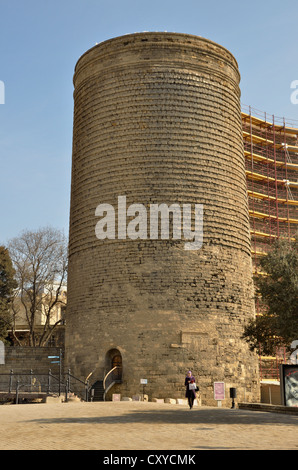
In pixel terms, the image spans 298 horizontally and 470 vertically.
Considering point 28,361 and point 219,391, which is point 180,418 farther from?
point 28,361

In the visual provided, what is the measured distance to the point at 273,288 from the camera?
15.8m

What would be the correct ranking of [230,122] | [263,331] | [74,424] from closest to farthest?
[74,424]
[263,331]
[230,122]

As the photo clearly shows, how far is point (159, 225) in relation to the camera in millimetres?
22484

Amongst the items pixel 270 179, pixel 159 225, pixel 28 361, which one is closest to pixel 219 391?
pixel 159 225

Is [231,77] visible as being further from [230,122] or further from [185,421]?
[185,421]

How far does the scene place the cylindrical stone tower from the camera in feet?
71.9

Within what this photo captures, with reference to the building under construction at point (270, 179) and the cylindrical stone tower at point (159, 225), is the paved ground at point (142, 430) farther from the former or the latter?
the building under construction at point (270, 179)

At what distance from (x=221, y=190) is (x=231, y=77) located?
19.6 ft

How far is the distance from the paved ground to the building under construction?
2023cm

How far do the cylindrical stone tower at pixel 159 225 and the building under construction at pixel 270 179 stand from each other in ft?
27.0

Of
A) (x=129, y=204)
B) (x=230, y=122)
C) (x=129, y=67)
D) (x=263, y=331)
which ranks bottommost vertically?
(x=263, y=331)

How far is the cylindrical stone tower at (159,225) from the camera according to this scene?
862 inches
